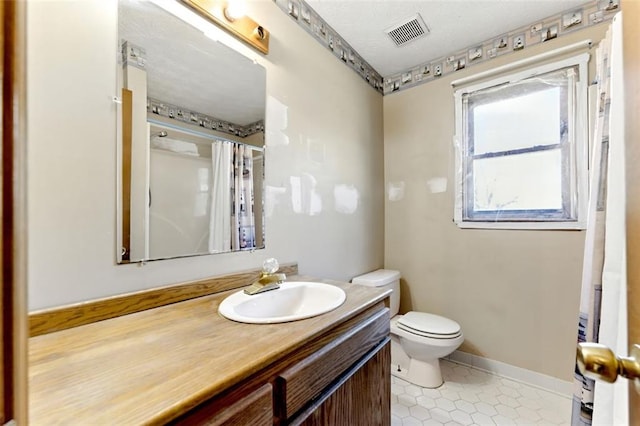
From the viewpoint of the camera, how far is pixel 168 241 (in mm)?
1053

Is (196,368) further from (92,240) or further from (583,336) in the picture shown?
(583,336)

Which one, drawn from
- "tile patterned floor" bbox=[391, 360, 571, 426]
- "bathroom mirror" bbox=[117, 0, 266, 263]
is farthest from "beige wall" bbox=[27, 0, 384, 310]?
"tile patterned floor" bbox=[391, 360, 571, 426]

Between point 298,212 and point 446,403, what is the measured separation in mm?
1443

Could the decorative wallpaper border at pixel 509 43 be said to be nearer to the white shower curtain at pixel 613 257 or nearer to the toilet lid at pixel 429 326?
the white shower curtain at pixel 613 257

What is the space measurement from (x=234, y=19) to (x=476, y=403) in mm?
2455

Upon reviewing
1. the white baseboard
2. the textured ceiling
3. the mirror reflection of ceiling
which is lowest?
the white baseboard

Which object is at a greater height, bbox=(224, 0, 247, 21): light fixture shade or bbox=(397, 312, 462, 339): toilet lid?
bbox=(224, 0, 247, 21): light fixture shade

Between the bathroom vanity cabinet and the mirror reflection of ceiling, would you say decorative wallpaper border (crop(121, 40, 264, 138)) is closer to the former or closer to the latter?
the mirror reflection of ceiling

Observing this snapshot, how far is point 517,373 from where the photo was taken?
1872mm

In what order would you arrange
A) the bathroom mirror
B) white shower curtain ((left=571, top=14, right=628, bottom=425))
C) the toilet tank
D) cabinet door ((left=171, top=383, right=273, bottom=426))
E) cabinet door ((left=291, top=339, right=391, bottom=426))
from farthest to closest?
the toilet tank → the bathroom mirror → cabinet door ((left=291, top=339, right=391, bottom=426)) → white shower curtain ((left=571, top=14, right=628, bottom=425)) → cabinet door ((left=171, top=383, right=273, bottom=426))

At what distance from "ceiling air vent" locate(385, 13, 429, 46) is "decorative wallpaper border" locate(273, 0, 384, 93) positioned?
12.1 inches

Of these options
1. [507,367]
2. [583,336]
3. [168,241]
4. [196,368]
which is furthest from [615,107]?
[507,367]

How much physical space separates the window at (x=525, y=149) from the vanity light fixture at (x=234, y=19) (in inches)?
60.2

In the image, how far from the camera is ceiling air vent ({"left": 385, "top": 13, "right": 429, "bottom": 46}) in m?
1.77
